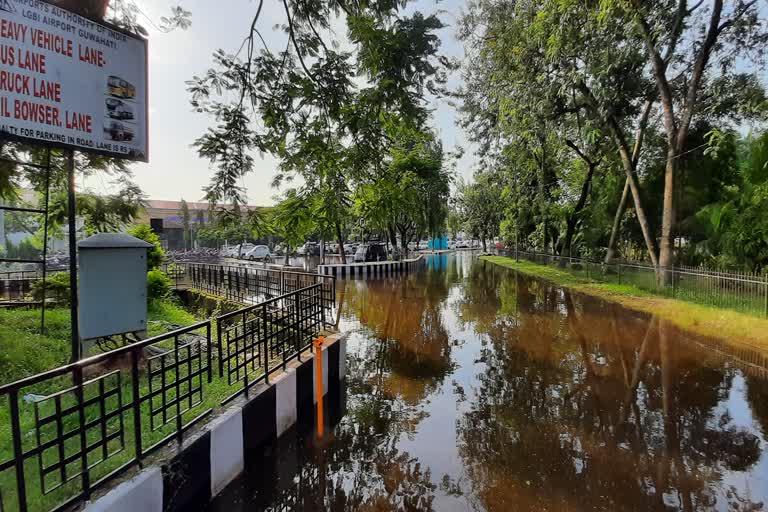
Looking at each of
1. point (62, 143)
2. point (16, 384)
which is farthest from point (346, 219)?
point (16, 384)

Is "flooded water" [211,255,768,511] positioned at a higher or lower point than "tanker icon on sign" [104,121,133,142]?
lower

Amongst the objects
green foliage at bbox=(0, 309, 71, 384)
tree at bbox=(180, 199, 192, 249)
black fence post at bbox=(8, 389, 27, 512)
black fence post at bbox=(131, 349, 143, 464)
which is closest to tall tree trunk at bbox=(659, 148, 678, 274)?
black fence post at bbox=(131, 349, 143, 464)

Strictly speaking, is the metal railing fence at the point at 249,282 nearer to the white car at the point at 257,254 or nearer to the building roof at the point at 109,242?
the building roof at the point at 109,242

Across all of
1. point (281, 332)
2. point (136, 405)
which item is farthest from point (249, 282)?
point (136, 405)

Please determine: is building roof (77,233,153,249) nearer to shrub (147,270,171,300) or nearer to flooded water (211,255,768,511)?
flooded water (211,255,768,511)

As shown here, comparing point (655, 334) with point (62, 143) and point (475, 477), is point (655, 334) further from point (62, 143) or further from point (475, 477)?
point (62, 143)

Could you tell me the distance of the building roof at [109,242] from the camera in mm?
4570

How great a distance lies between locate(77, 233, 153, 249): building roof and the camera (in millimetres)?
4570

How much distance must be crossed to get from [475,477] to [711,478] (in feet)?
6.65

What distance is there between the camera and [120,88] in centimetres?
414

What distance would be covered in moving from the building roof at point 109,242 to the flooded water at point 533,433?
2994mm

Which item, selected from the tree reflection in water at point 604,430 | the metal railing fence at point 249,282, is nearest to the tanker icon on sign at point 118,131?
the metal railing fence at point 249,282

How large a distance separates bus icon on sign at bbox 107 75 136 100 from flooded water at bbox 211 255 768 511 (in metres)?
4.03

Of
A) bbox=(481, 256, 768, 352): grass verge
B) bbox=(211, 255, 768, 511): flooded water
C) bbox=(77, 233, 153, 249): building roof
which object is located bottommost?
bbox=(211, 255, 768, 511): flooded water
